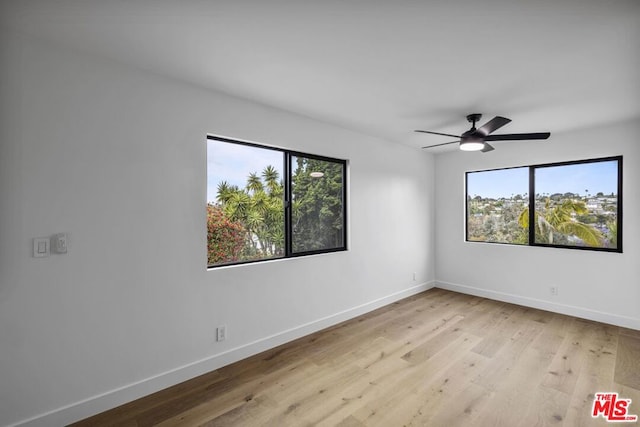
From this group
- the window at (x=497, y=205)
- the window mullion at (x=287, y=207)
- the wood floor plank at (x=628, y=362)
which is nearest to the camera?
the wood floor plank at (x=628, y=362)

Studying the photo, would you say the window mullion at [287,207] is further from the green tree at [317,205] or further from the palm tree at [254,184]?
the palm tree at [254,184]

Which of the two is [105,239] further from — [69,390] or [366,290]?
[366,290]

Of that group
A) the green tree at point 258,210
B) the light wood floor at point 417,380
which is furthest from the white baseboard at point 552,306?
the green tree at point 258,210

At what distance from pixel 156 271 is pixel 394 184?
3.36 metres

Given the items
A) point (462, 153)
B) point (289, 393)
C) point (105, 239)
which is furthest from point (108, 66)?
point (462, 153)

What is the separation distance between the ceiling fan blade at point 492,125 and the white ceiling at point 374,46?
8.8 inches

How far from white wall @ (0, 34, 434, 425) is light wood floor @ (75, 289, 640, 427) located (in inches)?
10.5

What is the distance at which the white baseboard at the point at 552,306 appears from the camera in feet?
11.3

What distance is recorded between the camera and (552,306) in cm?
395

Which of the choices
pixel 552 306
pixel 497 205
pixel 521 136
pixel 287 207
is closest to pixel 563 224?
pixel 497 205

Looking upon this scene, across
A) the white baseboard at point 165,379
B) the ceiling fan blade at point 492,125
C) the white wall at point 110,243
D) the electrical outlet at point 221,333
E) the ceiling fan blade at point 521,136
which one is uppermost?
the ceiling fan blade at point 492,125

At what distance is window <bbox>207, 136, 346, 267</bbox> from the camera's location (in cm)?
270

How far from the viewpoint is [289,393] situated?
223cm

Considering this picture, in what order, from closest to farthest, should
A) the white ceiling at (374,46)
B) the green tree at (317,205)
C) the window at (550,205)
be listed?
the white ceiling at (374,46) → the green tree at (317,205) → the window at (550,205)
